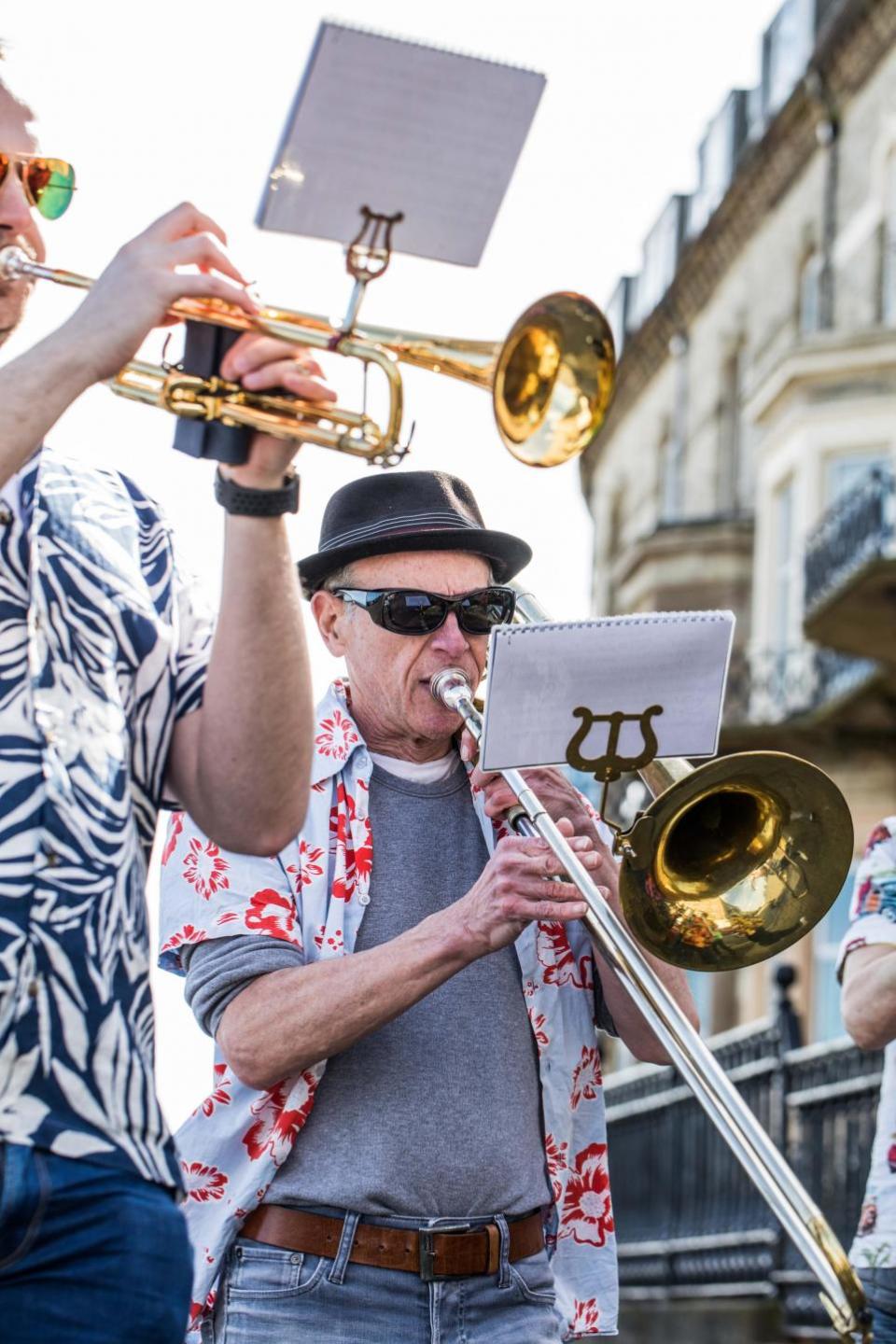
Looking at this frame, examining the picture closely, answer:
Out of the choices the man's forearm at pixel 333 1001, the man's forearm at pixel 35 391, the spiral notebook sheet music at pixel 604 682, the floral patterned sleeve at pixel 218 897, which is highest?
the man's forearm at pixel 35 391

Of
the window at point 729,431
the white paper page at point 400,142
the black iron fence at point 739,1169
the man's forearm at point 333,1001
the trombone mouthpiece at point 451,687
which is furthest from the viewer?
the window at point 729,431

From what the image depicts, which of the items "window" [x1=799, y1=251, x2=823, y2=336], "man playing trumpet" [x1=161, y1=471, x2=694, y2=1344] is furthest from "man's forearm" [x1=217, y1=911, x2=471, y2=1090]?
"window" [x1=799, y1=251, x2=823, y2=336]

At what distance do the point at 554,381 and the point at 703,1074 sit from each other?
1.30 metres

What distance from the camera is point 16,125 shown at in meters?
2.83

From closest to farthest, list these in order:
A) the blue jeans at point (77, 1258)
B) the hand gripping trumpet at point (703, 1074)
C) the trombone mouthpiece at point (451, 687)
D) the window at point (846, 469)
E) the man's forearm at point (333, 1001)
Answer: the blue jeans at point (77, 1258), the hand gripping trumpet at point (703, 1074), the man's forearm at point (333, 1001), the trombone mouthpiece at point (451, 687), the window at point (846, 469)

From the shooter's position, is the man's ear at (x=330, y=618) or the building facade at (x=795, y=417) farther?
the building facade at (x=795, y=417)

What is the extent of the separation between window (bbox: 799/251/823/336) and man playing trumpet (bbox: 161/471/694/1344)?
21144 mm

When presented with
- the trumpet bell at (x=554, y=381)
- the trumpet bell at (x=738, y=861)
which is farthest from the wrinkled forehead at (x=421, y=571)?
the trumpet bell at (x=554, y=381)

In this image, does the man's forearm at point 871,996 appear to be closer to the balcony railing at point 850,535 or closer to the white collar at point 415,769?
the white collar at point 415,769

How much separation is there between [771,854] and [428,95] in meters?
1.85

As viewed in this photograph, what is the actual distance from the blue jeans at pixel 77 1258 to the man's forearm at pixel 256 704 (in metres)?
0.53

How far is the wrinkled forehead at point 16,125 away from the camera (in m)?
2.80

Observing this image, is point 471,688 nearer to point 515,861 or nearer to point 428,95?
point 515,861

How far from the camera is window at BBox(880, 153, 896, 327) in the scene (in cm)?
2200
